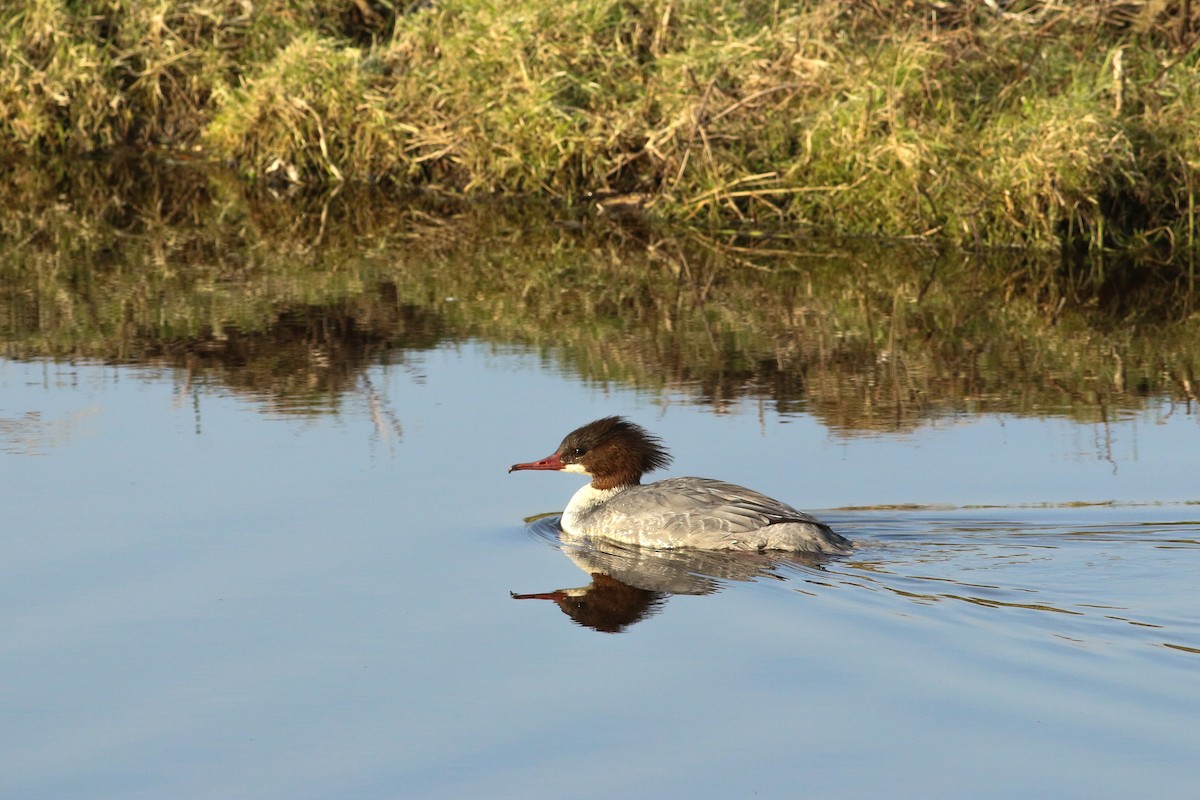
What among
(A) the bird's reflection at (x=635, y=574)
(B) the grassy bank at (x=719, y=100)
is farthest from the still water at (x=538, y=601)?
(B) the grassy bank at (x=719, y=100)

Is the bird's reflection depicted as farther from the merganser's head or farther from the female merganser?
the merganser's head

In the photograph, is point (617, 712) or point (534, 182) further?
point (534, 182)

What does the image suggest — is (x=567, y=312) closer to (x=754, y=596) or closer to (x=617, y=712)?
(x=754, y=596)

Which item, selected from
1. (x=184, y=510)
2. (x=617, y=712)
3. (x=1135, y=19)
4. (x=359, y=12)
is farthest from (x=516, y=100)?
(x=617, y=712)

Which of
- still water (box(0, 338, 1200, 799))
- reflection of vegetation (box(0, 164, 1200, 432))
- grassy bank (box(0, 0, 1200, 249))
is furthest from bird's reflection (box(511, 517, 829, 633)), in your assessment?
grassy bank (box(0, 0, 1200, 249))

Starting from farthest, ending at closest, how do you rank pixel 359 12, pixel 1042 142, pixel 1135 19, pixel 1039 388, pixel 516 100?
pixel 359 12 → pixel 516 100 → pixel 1135 19 → pixel 1042 142 → pixel 1039 388

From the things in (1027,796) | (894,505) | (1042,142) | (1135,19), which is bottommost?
(1027,796)

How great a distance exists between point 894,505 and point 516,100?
31.7 feet

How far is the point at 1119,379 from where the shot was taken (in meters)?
10.7

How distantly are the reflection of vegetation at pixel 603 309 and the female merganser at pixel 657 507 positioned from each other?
155 centimetres

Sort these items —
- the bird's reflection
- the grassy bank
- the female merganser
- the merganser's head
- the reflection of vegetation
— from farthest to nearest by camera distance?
the grassy bank < the reflection of vegetation < the merganser's head < the female merganser < the bird's reflection

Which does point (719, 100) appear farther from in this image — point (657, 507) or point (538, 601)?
point (538, 601)

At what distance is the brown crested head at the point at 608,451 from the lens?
347 inches

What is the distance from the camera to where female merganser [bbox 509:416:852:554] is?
784 cm
